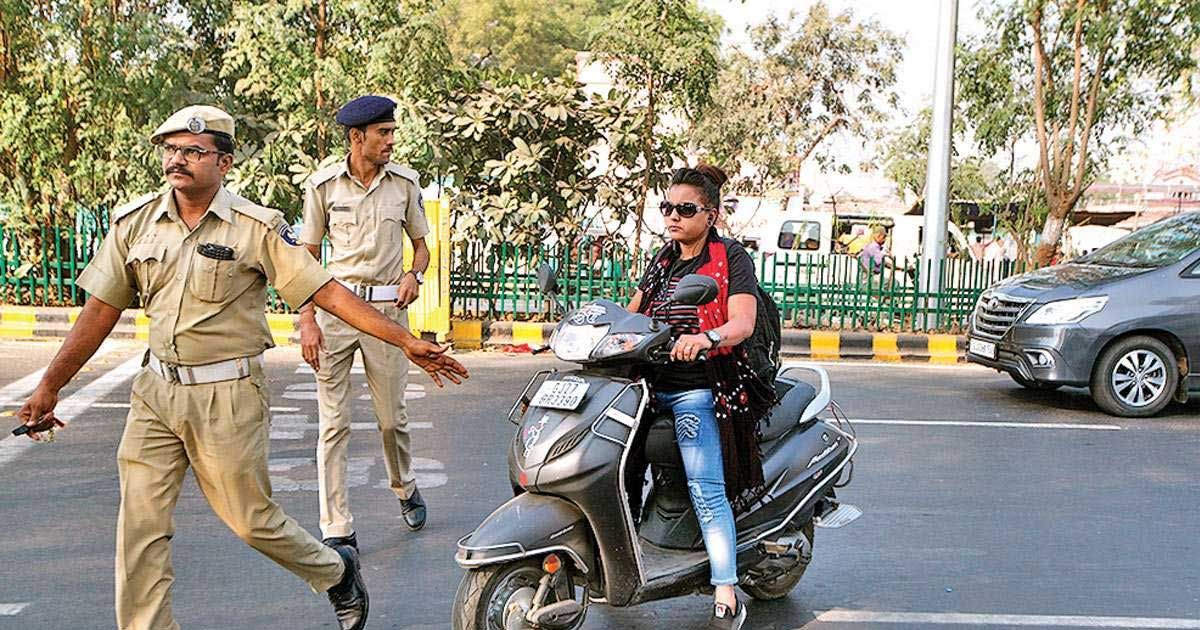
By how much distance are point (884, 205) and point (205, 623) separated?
3462cm

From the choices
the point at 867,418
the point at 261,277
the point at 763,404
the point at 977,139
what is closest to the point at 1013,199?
the point at 977,139

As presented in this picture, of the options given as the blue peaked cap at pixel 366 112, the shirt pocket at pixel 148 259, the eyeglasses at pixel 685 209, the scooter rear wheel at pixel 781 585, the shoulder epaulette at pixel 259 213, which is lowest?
the scooter rear wheel at pixel 781 585

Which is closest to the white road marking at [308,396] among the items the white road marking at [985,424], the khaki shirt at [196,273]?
the white road marking at [985,424]

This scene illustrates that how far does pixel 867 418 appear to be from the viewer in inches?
339

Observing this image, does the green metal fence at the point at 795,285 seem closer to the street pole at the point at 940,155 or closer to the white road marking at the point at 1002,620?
the street pole at the point at 940,155

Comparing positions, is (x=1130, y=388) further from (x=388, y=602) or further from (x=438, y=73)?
(x=438, y=73)

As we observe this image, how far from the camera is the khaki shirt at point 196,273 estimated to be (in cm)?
359

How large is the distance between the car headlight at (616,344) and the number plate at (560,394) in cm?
13

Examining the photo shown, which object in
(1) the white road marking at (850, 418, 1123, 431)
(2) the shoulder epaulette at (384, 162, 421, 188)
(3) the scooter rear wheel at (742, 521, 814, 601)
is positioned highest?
(2) the shoulder epaulette at (384, 162, 421, 188)

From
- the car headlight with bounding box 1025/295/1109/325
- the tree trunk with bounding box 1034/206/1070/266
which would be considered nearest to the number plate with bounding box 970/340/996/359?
the car headlight with bounding box 1025/295/1109/325

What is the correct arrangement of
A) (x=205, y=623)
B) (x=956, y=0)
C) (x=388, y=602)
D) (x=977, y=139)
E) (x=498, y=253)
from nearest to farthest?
(x=205, y=623) → (x=388, y=602) → (x=498, y=253) → (x=956, y=0) → (x=977, y=139)

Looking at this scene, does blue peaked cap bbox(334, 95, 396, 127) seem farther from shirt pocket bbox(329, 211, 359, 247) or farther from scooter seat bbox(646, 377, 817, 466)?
scooter seat bbox(646, 377, 817, 466)

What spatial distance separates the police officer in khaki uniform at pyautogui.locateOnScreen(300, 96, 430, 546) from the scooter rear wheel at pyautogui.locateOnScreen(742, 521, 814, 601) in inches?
68.6

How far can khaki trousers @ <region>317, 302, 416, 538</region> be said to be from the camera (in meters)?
5.08
